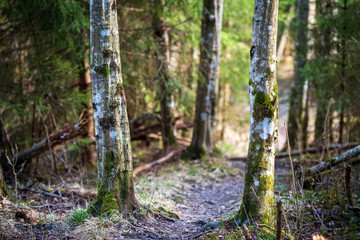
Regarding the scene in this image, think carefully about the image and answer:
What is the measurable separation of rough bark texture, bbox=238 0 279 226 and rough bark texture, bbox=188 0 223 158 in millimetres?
5661

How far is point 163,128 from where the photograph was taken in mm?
10906

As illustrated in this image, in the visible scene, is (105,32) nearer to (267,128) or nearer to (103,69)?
(103,69)

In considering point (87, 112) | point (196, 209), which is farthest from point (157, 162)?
point (196, 209)

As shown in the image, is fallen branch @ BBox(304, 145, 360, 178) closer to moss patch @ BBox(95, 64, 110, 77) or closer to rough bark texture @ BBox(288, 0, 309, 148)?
moss patch @ BBox(95, 64, 110, 77)

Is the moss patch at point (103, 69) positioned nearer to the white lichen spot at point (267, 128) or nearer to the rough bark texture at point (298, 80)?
the white lichen spot at point (267, 128)

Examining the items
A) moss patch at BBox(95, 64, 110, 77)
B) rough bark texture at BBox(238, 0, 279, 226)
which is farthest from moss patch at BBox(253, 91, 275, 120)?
moss patch at BBox(95, 64, 110, 77)

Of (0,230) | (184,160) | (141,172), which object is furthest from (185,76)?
(0,230)

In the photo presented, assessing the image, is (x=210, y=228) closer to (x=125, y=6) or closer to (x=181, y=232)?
(x=181, y=232)

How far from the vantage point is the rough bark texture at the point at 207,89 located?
31.0 ft

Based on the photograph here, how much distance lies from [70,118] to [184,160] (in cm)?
369

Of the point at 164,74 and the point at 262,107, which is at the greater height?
the point at 164,74

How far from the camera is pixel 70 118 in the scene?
8867 millimetres

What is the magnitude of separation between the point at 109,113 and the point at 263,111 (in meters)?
2.17

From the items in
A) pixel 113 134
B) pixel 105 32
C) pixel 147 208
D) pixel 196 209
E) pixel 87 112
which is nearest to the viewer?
pixel 105 32
